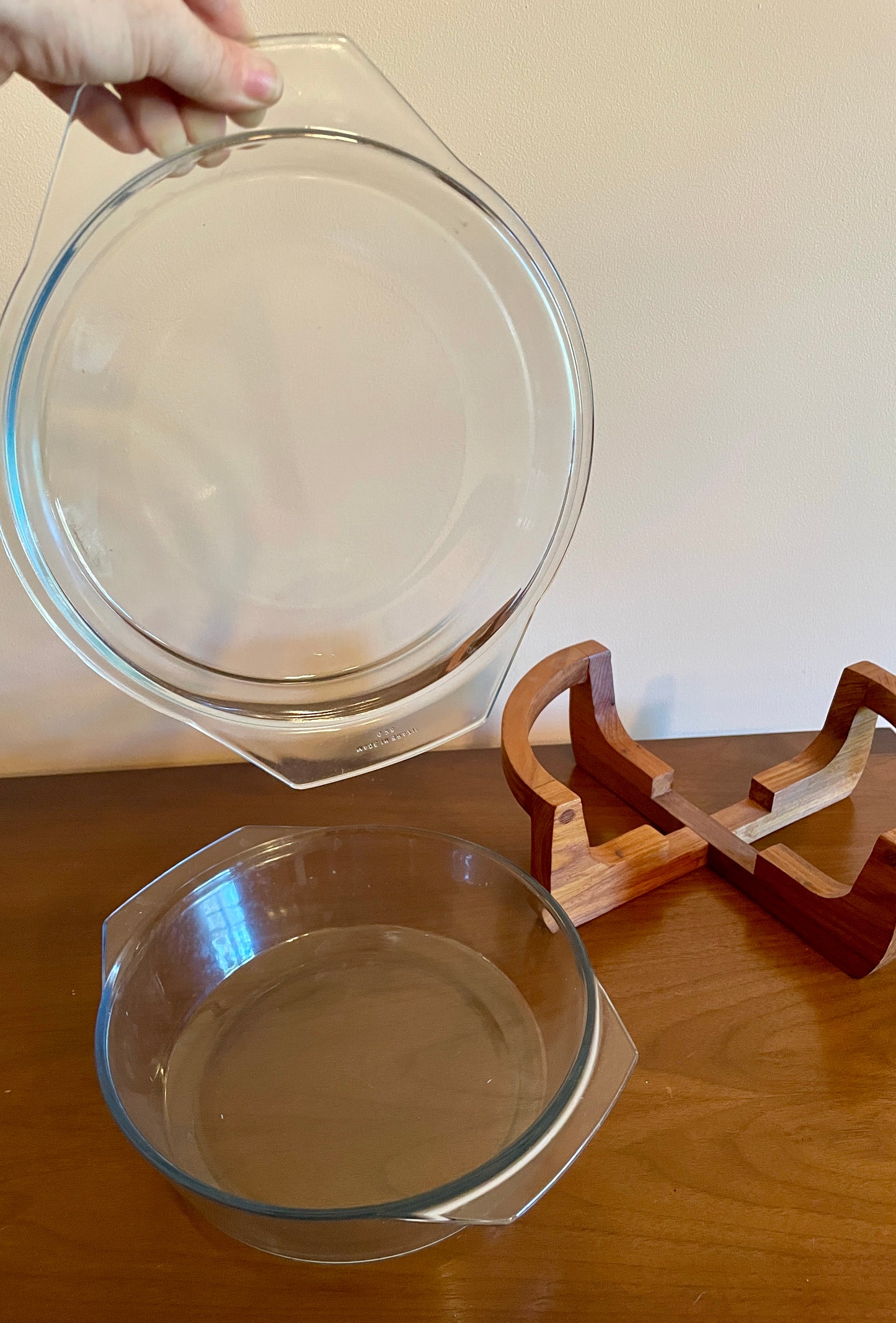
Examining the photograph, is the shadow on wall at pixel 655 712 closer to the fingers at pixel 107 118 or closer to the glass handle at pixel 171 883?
the glass handle at pixel 171 883

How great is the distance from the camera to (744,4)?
54 cm

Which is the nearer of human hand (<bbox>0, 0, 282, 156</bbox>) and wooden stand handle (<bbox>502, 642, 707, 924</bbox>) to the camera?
human hand (<bbox>0, 0, 282, 156</bbox>)

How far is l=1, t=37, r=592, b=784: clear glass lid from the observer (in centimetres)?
42

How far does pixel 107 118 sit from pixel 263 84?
0.07 m

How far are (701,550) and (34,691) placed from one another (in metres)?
0.54

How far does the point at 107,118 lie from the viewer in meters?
0.38

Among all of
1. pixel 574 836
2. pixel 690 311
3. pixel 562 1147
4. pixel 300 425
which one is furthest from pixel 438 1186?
pixel 690 311

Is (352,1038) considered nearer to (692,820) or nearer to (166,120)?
(692,820)

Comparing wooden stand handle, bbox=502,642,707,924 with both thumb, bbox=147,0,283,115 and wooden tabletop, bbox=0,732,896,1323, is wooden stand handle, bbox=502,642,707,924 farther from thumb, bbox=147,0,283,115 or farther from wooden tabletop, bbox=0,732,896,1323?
thumb, bbox=147,0,283,115

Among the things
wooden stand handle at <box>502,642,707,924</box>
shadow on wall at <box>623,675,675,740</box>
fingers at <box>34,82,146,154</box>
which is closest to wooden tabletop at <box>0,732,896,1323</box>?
wooden stand handle at <box>502,642,707,924</box>

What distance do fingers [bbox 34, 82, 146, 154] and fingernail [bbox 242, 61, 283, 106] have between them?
5 centimetres

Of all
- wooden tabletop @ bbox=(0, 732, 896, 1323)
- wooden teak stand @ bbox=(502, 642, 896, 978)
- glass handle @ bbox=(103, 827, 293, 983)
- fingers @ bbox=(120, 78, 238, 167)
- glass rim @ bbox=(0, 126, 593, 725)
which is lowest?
wooden tabletop @ bbox=(0, 732, 896, 1323)

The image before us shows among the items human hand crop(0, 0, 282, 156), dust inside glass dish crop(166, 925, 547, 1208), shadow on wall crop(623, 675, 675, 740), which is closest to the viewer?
human hand crop(0, 0, 282, 156)

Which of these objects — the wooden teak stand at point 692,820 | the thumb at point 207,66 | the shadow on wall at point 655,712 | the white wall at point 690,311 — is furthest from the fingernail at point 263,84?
the shadow on wall at point 655,712
